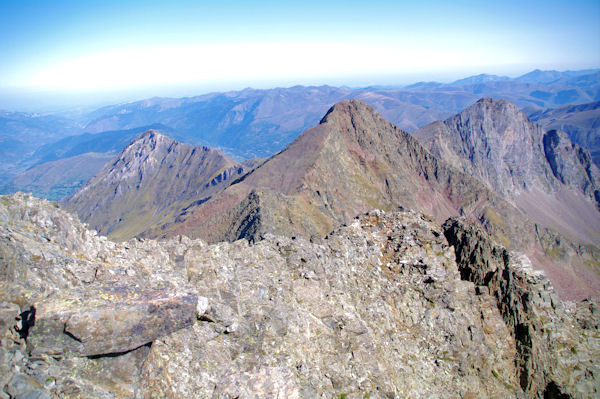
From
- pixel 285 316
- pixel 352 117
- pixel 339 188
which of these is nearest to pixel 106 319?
pixel 285 316

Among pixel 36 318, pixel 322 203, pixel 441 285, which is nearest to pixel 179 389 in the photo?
pixel 36 318

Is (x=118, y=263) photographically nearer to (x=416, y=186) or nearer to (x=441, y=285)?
(x=441, y=285)

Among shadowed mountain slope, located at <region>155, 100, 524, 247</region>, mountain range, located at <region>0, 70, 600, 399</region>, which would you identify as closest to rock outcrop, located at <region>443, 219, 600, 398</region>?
mountain range, located at <region>0, 70, 600, 399</region>

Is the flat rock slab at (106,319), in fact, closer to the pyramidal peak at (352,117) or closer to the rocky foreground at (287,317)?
the rocky foreground at (287,317)

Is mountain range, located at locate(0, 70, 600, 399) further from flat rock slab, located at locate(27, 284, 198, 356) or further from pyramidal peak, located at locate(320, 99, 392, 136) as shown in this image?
pyramidal peak, located at locate(320, 99, 392, 136)

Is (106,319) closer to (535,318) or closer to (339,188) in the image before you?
(535,318)
